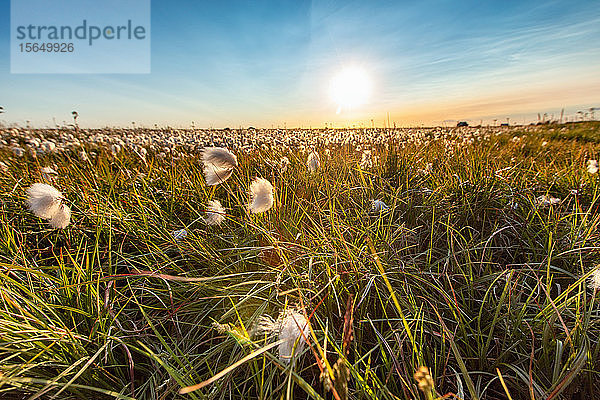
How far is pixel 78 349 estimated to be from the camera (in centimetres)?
123

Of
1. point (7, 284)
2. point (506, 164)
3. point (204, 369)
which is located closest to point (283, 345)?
point (204, 369)

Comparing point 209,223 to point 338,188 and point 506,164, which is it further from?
point 506,164

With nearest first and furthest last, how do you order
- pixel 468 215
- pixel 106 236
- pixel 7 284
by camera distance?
1. pixel 7 284
2. pixel 106 236
3. pixel 468 215

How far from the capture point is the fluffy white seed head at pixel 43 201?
1798 mm

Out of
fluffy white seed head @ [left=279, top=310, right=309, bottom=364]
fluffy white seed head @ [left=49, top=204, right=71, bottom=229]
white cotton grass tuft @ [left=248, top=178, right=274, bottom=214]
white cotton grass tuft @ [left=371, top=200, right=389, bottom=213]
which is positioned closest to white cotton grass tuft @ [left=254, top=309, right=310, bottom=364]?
fluffy white seed head @ [left=279, top=310, right=309, bottom=364]

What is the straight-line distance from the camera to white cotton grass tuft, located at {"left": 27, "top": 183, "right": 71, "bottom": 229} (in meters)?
1.80

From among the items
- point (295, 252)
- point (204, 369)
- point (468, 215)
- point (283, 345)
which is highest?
point (468, 215)

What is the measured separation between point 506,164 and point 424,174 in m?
1.77

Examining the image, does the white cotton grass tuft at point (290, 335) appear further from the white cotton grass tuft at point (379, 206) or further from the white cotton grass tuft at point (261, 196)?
the white cotton grass tuft at point (379, 206)

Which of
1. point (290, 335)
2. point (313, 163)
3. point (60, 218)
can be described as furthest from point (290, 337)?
point (313, 163)

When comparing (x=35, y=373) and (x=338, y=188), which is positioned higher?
(x=338, y=188)

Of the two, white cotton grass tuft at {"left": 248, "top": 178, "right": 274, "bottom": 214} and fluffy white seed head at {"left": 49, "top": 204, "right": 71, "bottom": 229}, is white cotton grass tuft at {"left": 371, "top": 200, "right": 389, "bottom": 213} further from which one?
fluffy white seed head at {"left": 49, "top": 204, "right": 71, "bottom": 229}

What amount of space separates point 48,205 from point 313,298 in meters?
1.76

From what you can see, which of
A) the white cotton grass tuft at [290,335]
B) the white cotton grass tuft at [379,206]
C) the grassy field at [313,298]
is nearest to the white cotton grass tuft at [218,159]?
the grassy field at [313,298]
